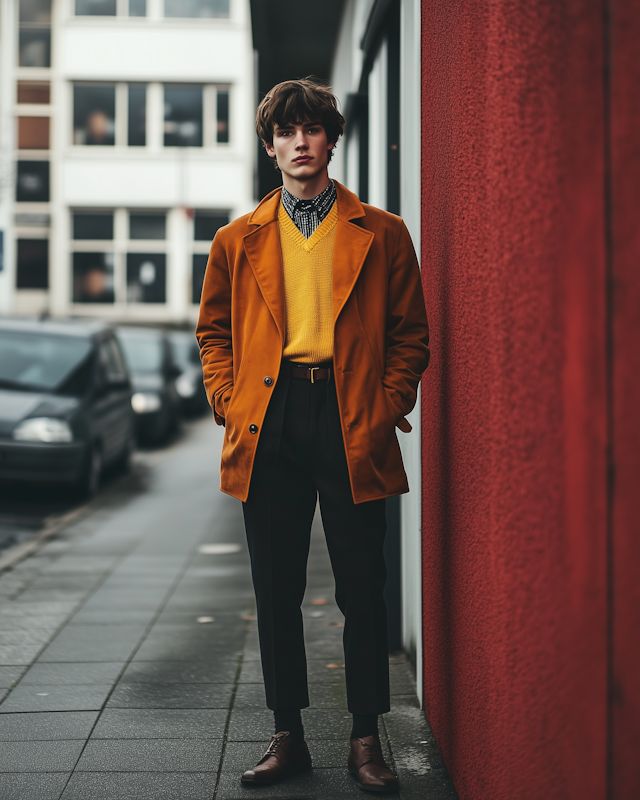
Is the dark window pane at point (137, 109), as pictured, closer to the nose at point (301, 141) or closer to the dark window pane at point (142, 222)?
the dark window pane at point (142, 222)

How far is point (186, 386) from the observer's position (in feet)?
62.7

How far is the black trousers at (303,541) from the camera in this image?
2.85 metres

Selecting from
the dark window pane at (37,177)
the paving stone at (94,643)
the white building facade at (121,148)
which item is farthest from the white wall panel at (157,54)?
the paving stone at (94,643)

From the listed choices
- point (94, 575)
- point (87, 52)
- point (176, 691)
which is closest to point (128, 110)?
point (87, 52)

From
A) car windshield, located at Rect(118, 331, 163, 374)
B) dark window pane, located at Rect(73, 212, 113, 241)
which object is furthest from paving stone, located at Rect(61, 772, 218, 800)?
dark window pane, located at Rect(73, 212, 113, 241)

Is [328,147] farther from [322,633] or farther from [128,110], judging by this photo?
[128,110]

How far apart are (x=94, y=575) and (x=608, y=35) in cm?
509

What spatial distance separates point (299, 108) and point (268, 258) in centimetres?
44

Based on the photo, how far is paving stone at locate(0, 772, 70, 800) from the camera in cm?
290

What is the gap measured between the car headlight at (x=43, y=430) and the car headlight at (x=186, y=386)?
9394mm

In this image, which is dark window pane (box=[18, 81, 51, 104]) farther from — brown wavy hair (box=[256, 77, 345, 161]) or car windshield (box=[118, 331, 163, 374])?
brown wavy hair (box=[256, 77, 345, 161])

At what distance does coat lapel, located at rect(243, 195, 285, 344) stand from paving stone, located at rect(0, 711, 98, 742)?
1.65 meters

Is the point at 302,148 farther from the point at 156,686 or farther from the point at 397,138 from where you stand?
the point at 156,686

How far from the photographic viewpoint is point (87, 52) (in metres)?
33.3
